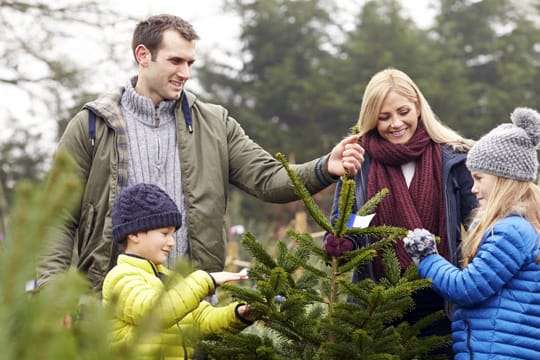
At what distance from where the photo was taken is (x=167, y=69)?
12.1 feet

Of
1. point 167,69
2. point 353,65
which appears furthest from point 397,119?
point 353,65

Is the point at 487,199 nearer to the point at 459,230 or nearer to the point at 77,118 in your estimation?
the point at 459,230

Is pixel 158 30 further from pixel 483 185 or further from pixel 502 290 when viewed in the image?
pixel 502 290

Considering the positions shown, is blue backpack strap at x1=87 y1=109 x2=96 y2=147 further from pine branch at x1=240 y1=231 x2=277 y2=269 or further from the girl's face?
the girl's face

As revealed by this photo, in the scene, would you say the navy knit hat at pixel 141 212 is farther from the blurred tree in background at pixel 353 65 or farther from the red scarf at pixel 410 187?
the blurred tree in background at pixel 353 65

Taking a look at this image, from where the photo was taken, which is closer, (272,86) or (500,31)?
(272,86)

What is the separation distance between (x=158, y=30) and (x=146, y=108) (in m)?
0.40

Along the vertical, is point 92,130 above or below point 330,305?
above

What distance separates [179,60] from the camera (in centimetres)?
374

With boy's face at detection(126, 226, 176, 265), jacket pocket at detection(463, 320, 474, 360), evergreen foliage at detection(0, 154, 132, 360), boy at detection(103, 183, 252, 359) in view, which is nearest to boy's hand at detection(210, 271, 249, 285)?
boy at detection(103, 183, 252, 359)

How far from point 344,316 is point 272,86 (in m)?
25.8

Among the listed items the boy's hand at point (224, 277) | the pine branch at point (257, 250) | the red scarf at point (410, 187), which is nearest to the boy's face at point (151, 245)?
the boy's hand at point (224, 277)

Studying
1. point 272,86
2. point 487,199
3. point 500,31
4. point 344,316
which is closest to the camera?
point 344,316

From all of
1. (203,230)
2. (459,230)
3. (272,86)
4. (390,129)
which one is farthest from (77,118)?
(272,86)
